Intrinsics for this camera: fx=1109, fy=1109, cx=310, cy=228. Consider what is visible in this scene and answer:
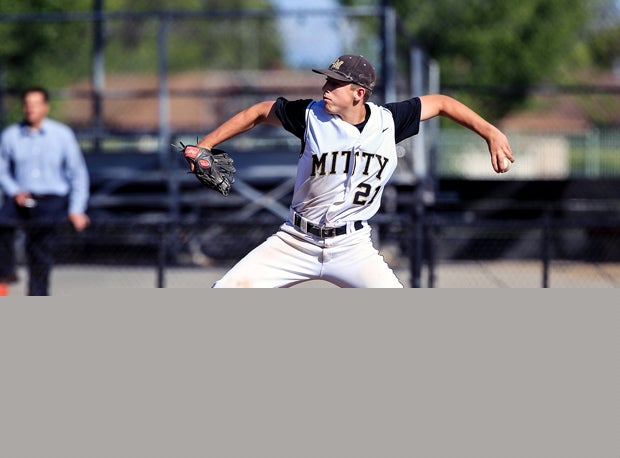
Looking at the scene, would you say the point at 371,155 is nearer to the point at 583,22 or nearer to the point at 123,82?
the point at 583,22

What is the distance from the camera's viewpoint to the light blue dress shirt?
982 centimetres

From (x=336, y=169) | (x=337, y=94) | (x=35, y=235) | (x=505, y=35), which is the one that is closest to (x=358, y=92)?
(x=337, y=94)

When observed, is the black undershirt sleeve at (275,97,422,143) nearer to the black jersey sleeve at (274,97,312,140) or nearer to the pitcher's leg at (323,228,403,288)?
the black jersey sleeve at (274,97,312,140)

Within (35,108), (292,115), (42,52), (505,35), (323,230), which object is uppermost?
(505,35)

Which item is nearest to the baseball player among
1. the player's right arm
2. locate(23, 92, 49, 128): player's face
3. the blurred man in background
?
the player's right arm

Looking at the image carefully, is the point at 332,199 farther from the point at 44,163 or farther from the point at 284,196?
the point at 284,196

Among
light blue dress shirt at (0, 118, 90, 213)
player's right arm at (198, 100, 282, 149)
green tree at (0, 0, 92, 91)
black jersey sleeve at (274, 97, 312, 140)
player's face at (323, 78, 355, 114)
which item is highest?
green tree at (0, 0, 92, 91)

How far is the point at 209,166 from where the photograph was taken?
19.1 ft

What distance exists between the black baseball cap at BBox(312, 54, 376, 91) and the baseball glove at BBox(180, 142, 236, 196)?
0.72m

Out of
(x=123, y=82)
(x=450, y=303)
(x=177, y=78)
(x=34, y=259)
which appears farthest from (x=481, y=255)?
(x=177, y=78)

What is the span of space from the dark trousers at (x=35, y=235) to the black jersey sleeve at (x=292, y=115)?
4.26 metres

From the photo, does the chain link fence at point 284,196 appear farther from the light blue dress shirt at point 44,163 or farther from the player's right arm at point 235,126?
the player's right arm at point 235,126

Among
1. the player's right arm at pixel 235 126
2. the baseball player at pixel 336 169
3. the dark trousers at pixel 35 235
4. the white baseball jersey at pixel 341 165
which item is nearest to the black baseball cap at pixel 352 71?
the baseball player at pixel 336 169

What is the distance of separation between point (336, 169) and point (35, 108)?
470 centimetres
